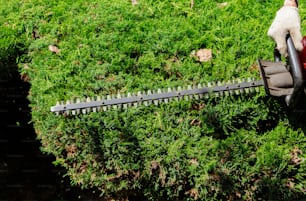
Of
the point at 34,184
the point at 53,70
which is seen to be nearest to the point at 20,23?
the point at 53,70

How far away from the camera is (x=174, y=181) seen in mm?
3043

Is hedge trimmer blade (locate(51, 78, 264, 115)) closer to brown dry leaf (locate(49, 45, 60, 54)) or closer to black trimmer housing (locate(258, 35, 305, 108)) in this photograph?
black trimmer housing (locate(258, 35, 305, 108))

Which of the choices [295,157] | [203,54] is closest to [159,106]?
[203,54]

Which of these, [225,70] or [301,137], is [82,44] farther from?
[301,137]

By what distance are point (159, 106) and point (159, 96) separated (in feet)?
0.29

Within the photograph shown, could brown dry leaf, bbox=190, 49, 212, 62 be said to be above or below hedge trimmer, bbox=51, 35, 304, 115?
above

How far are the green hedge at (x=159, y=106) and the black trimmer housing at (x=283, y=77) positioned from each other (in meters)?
0.29

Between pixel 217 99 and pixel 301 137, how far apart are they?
2.03 feet

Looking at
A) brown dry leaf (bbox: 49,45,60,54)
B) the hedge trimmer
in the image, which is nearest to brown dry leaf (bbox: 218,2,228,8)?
the hedge trimmer

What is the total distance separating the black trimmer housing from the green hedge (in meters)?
0.29

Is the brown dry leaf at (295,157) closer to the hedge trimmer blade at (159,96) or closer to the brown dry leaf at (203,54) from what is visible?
the hedge trimmer blade at (159,96)

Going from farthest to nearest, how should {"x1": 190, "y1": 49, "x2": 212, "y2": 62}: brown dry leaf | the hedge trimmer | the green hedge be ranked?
{"x1": 190, "y1": 49, "x2": 212, "y2": 62}: brown dry leaf
the hedge trimmer
the green hedge

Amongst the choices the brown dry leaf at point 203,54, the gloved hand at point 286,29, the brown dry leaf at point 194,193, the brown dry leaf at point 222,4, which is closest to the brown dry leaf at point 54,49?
the brown dry leaf at point 203,54

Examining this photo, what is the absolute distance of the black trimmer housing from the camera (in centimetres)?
270
